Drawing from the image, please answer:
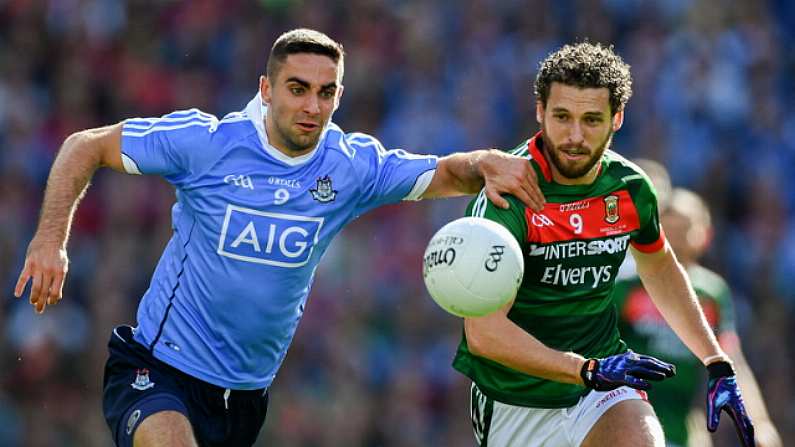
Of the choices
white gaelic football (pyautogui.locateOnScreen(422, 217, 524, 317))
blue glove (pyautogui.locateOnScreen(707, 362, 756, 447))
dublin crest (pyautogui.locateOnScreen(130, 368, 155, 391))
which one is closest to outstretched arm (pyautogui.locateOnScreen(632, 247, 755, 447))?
blue glove (pyautogui.locateOnScreen(707, 362, 756, 447))

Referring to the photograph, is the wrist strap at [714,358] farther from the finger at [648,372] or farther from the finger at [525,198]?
the finger at [525,198]

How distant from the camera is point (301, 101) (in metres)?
7.05

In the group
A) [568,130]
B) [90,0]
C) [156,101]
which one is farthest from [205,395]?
[90,0]

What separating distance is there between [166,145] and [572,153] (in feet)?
6.82

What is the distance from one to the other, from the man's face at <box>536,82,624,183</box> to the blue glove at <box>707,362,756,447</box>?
1305 mm

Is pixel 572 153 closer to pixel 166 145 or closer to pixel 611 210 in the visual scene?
pixel 611 210

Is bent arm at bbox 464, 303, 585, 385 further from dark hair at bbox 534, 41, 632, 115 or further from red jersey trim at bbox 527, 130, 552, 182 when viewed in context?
dark hair at bbox 534, 41, 632, 115

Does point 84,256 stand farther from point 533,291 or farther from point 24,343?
point 533,291

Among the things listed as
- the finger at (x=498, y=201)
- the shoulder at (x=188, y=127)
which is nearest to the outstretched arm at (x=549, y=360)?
the finger at (x=498, y=201)

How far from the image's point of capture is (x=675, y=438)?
938cm

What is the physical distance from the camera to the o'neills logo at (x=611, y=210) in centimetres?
693

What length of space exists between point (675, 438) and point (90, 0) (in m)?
9.26

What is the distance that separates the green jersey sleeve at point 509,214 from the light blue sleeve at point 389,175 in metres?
0.55

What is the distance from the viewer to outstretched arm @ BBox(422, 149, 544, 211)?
6.71 meters
